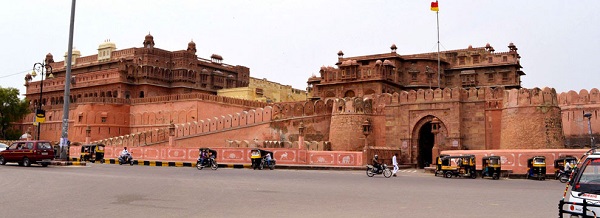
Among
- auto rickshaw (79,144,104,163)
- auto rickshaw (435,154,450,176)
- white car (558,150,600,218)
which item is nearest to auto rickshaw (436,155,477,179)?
auto rickshaw (435,154,450,176)

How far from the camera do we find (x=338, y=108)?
32.0m

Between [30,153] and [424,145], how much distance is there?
21198 millimetres

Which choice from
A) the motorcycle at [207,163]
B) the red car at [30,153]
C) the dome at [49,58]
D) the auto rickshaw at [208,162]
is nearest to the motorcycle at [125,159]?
the auto rickshaw at [208,162]

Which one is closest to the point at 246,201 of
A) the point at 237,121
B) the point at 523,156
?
the point at 523,156

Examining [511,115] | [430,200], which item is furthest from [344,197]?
[511,115]

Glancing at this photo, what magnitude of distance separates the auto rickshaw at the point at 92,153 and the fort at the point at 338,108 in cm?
A: 300

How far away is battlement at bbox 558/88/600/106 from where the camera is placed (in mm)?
30516

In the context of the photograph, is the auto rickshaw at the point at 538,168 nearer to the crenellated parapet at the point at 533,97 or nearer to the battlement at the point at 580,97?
the crenellated parapet at the point at 533,97

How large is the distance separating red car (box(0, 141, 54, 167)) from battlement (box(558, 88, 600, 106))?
28196 millimetres

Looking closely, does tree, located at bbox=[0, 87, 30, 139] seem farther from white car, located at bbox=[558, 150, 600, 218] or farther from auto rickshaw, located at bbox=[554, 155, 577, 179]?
white car, located at bbox=[558, 150, 600, 218]

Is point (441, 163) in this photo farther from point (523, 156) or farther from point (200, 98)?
point (200, 98)

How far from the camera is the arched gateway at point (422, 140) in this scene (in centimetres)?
2986

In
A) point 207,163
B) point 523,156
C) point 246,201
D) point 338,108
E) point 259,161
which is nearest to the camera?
point 246,201

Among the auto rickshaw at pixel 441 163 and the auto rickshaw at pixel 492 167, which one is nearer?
the auto rickshaw at pixel 492 167
